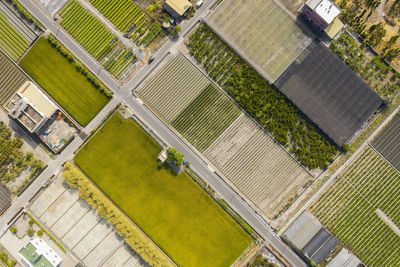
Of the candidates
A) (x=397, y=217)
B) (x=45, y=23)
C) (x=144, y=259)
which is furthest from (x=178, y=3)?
(x=397, y=217)

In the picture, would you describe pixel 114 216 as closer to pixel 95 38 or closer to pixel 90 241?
pixel 90 241

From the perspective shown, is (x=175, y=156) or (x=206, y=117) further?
(x=206, y=117)

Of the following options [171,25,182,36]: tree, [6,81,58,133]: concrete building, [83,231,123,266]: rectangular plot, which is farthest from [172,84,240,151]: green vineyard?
[83,231,123,266]: rectangular plot

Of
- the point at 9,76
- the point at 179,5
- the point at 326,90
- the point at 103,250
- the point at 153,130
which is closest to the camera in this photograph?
the point at 179,5

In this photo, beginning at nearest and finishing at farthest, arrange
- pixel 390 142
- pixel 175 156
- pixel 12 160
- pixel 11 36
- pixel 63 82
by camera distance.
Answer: pixel 175 156 < pixel 11 36 < pixel 63 82 < pixel 390 142 < pixel 12 160

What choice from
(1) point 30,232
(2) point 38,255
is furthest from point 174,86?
(2) point 38,255

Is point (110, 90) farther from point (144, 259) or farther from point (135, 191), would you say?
point (144, 259)

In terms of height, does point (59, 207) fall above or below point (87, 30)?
below
